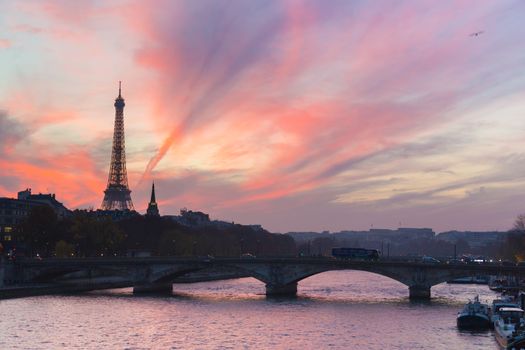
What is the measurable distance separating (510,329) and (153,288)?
186 ft

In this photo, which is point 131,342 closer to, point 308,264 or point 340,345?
point 340,345

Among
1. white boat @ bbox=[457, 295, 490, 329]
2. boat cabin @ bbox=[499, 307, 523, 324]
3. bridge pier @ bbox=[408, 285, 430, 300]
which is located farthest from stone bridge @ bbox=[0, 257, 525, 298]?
boat cabin @ bbox=[499, 307, 523, 324]

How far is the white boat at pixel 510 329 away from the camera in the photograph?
45.4 meters

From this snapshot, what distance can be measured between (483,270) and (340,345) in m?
37.6

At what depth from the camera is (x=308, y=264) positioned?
95062 mm

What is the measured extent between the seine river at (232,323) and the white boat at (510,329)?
4.55 feet

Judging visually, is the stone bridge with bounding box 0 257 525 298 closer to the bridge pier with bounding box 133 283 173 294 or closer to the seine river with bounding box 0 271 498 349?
the bridge pier with bounding box 133 283 173 294

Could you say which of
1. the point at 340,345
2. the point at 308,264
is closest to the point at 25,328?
the point at 340,345

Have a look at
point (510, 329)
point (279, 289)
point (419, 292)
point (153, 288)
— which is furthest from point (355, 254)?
point (510, 329)

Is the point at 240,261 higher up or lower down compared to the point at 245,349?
higher up

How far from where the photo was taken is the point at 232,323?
213 feet

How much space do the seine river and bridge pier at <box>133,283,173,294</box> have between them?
17.1 feet

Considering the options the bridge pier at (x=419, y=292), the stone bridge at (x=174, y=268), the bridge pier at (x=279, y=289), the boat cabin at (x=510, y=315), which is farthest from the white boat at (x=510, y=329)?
the bridge pier at (x=279, y=289)

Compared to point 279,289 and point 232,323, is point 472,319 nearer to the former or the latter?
point 232,323
